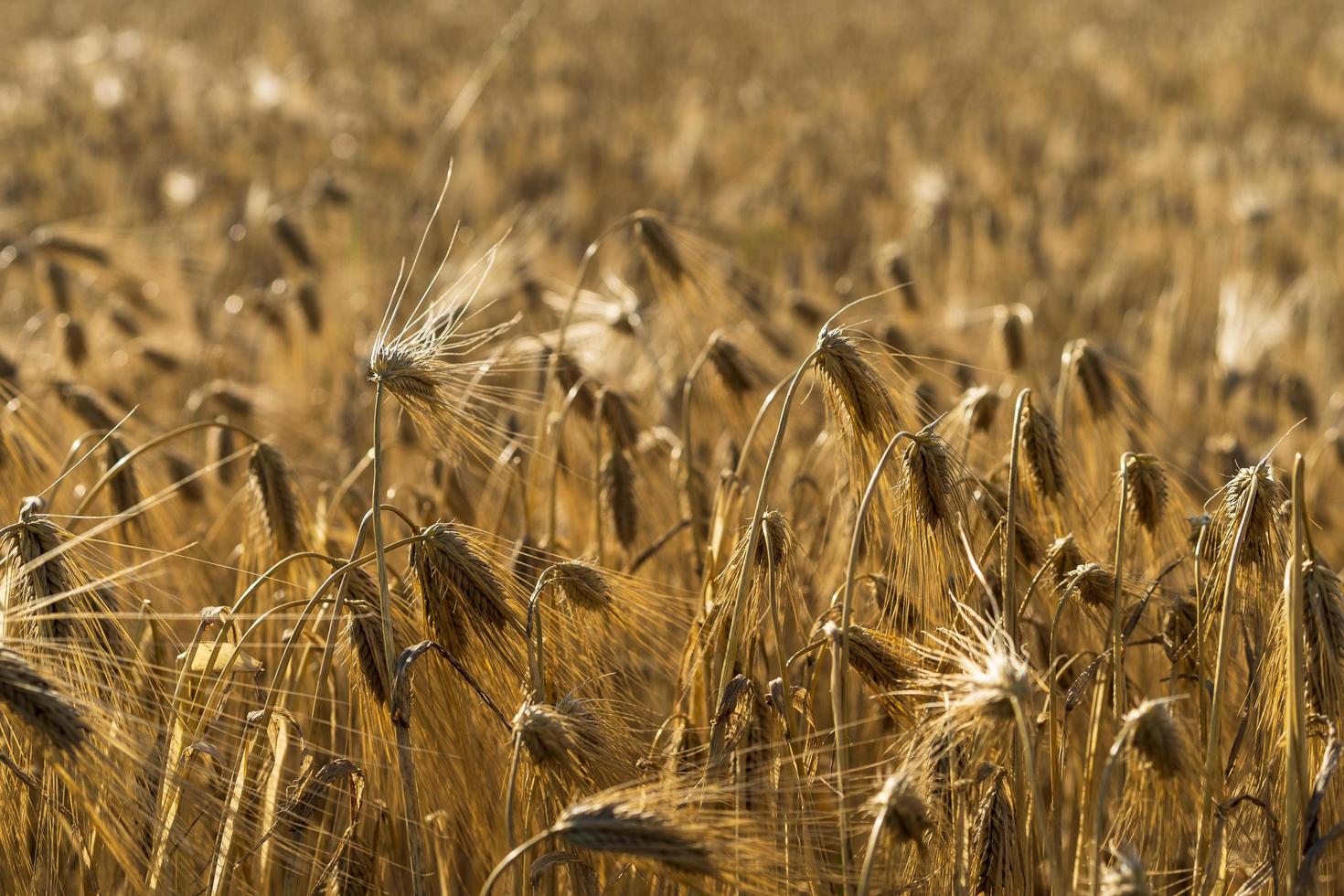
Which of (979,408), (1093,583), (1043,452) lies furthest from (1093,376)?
(1093,583)

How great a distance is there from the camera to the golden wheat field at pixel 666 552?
54.6 inches

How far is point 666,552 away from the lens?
2.43 metres

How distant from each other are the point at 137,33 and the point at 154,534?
912 cm

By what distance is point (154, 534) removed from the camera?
2258mm

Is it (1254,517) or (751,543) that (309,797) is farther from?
(1254,517)

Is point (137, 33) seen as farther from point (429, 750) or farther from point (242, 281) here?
point (429, 750)

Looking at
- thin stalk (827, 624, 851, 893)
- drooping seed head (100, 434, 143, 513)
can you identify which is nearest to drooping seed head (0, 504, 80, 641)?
drooping seed head (100, 434, 143, 513)

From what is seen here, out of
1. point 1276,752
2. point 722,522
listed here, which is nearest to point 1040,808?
point 1276,752

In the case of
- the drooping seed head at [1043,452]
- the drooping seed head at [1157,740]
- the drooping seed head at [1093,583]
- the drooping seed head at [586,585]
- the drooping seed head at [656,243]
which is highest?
the drooping seed head at [656,243]

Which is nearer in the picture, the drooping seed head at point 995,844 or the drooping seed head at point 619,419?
the drooping seed head at point 995,844

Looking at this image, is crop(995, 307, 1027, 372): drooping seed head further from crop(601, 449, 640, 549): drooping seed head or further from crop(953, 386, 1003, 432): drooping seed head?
crop(601, 449, 640, 549): drooping seed head

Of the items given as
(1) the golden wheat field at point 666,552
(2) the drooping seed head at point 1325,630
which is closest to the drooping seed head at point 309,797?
(1) the golden wheat field at point 666,552

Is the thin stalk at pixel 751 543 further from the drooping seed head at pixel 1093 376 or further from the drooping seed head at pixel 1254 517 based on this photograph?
the drooping seed head at pixel 1093 376

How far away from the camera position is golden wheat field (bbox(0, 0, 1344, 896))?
139cm
